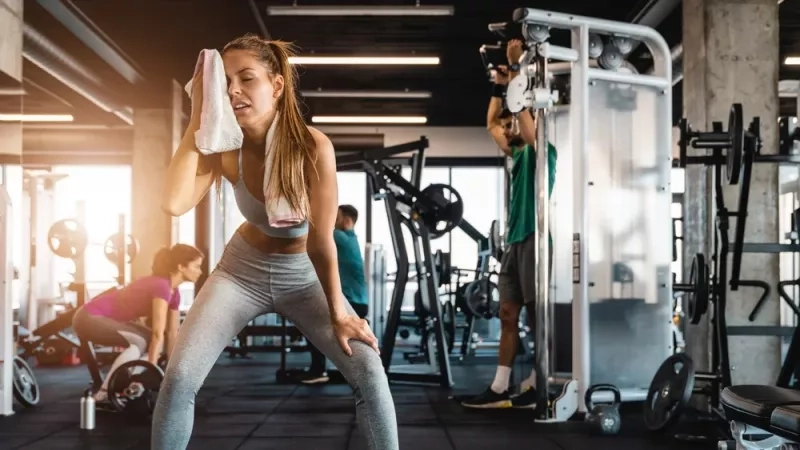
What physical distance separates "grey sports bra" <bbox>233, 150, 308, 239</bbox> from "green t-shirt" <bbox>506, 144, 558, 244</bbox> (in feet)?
7.85

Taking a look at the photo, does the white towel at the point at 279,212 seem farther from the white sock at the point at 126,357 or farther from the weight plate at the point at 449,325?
the weight plate at the point at 449,325

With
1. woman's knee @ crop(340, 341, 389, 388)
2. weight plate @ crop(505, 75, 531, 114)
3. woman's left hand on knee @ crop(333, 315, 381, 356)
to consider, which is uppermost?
weight plate @ crop(505, 75, 531, 114)

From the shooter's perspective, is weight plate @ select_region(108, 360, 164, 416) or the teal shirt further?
the teal shirt

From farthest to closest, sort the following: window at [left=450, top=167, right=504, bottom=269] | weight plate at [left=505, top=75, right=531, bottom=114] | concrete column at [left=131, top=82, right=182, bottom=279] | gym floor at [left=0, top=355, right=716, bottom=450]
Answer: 1. window at [left=450, top=167, right=504, bottom=269]
2. concrete column at [left=131, top=82, right=182, bottom=279]
3. weight plate at [left=505, top=75, right=531, bottom=114]
4. gym floor at [left=0, top=355, right=716, bottom=450]

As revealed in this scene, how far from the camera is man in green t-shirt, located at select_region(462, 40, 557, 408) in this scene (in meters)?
4.02

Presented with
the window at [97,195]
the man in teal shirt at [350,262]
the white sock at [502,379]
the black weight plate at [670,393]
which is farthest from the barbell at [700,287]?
the window at [97,195]

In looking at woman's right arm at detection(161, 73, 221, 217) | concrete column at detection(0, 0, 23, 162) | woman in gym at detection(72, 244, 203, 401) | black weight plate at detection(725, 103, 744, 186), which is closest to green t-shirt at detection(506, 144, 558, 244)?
black weight plate at detection(725, 103, 744, 186)

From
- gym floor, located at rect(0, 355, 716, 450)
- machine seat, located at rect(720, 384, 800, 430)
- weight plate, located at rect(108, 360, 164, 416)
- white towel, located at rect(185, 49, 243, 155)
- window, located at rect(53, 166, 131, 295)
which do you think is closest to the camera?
white towel, located at rect(185, 49, 243, 155)

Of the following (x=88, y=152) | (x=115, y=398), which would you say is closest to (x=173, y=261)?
(x=115, y=398)

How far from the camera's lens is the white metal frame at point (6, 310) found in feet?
13.6

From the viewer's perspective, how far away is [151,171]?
934 cm

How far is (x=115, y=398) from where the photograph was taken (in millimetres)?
4043

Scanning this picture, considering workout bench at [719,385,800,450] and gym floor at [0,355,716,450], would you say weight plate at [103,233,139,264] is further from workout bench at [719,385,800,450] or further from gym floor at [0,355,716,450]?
workout bench at [719,385,800,450]

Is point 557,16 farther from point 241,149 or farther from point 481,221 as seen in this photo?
point 481,221
